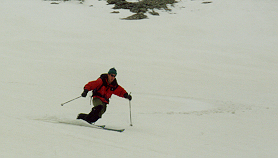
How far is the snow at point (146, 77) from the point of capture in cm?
428

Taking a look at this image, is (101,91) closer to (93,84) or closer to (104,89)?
(104,89)

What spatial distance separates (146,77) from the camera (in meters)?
11.2

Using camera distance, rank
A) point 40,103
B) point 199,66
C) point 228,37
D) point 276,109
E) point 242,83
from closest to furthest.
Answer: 1. point 40,103
2. point 276,109
3. point 242,83
4. point 199,66
5. point 228,37

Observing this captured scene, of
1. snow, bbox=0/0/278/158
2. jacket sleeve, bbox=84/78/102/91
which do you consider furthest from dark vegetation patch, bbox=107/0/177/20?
jacket sleeve, bbox=84/78/102/91

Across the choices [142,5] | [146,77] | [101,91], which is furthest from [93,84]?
[142,5]

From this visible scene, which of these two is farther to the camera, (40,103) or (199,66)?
(199,66)

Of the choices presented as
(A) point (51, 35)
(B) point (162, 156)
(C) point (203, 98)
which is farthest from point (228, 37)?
(B) point (162, 156)

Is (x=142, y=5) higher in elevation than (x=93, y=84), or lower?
higher

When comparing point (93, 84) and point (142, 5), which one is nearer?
point (93, 84)

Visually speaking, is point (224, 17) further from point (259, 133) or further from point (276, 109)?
point (259, 133)

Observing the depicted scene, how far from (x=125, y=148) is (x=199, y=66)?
9.83 m

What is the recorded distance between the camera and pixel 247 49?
1638cm

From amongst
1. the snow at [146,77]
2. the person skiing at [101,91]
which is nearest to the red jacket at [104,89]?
the person skiing at [101,91]

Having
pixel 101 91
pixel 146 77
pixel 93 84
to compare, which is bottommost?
pixel 146 77
